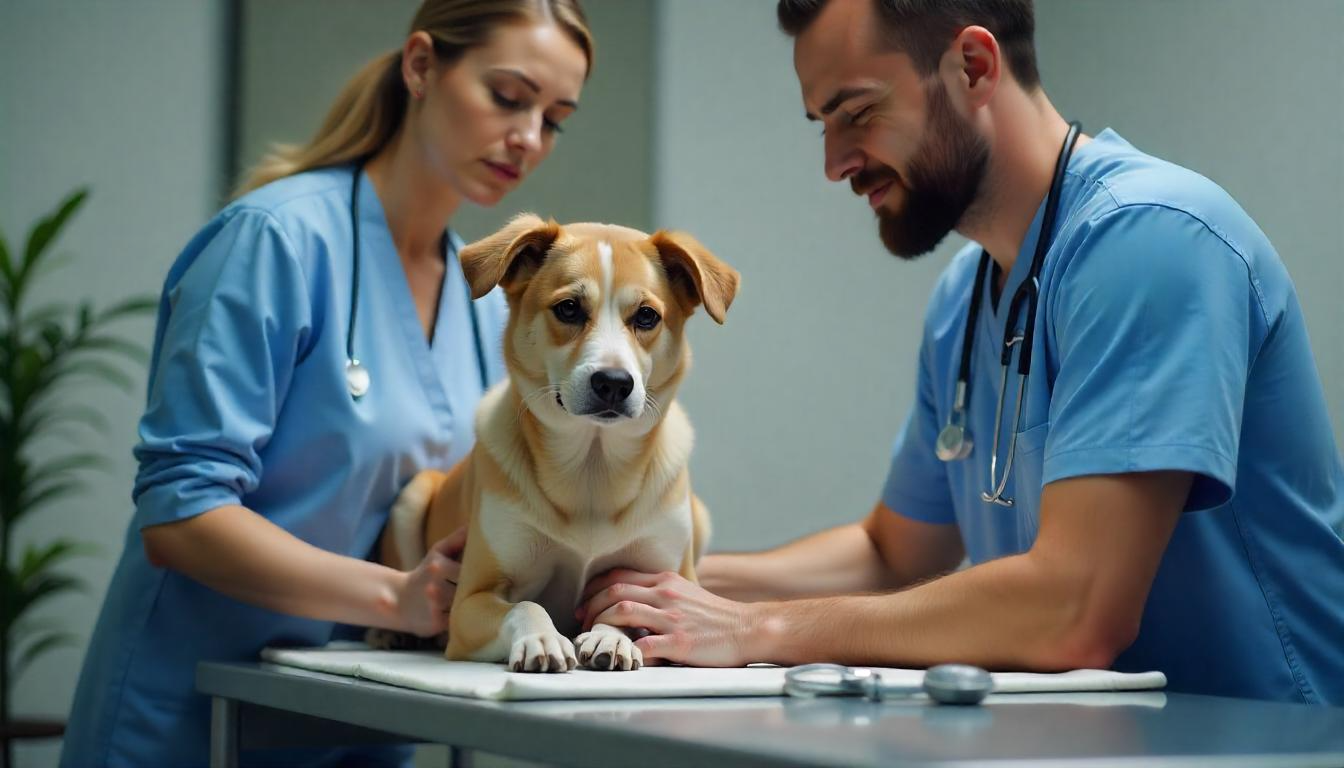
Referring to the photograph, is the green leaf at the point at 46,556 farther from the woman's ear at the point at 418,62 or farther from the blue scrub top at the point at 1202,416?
the blue scrub top at the point at 1202,416

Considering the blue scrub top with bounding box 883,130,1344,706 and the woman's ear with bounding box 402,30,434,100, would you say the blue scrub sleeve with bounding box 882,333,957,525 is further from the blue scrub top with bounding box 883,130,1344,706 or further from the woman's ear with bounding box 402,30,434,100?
the woman's ear with bounding box 402,30,434,100

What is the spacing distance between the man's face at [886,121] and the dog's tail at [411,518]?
0.73m

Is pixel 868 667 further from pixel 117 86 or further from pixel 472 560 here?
pixel 117 86

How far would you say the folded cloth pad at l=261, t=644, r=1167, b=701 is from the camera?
1027 mm

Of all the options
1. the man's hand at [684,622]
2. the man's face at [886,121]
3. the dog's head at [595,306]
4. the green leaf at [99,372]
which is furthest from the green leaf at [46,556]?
the man's face at [886,121]

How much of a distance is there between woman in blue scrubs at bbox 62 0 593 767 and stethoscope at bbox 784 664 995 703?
2.13ft

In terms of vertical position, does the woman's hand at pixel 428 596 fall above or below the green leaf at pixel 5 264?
below

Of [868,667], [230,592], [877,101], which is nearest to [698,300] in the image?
[877,101]

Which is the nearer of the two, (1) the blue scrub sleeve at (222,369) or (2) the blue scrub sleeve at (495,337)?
(1) the blue scrub sleeve at (222,369)

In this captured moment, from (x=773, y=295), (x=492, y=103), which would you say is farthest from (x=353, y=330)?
(x=773, y=295)

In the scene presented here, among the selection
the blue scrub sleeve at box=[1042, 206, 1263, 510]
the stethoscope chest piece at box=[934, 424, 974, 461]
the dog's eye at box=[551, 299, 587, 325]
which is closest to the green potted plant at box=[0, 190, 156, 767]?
the dog's eye at box=[551, 299, 587, 325]

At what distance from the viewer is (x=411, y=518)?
1.79m

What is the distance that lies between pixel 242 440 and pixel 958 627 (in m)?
0.90

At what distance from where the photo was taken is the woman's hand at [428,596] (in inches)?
60.8
